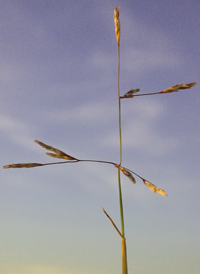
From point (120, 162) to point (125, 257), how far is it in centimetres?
50

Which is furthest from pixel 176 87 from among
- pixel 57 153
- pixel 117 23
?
pixel 57 153

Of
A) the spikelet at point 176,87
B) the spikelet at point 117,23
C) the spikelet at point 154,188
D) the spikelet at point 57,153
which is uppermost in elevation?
the spikelet at point 117,23

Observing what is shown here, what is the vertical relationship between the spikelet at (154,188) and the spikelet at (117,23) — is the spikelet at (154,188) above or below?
below

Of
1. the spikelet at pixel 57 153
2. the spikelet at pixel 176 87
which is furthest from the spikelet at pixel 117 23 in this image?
the spikelet at pixel 57 153

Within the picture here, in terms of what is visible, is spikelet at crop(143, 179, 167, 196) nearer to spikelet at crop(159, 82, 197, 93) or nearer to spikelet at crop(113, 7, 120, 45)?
spikelet at crop(159, 82, 197, 93)

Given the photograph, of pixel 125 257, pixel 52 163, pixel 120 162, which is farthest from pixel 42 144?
pixel 125 257

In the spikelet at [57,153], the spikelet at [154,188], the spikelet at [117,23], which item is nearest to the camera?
the spikelet at [154,188]

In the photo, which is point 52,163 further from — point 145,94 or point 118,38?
point 118,38

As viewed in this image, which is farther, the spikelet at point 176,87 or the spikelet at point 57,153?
the spikelet at point 176,87

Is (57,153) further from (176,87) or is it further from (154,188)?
(176,87)

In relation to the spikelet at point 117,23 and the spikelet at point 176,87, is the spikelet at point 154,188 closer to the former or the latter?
the spikelet at point 176,87

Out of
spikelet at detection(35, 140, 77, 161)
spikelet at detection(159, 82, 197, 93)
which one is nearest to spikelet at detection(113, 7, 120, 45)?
spikelet at detection(159, 82, 197, 93)

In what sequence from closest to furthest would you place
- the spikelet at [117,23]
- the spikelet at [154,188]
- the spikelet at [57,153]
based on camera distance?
the spikelet at [154,188]
the spikelet at [57,153]
the spikelet at [117,23]

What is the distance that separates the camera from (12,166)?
175 centimetres
